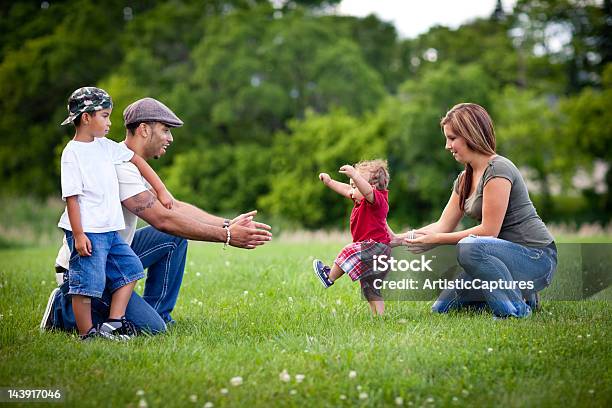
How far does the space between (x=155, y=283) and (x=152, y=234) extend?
1.46ft

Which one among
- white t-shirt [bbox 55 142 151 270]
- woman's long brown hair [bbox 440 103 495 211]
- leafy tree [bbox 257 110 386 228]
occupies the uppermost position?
woman's long brown hair [bbox 440 103 495 211]

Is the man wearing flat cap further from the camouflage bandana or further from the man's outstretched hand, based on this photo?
the camouflage bandana

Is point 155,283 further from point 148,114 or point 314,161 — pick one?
point 314,161

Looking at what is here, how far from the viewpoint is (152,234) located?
6.12m

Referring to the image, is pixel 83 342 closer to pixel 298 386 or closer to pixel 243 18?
pixel 298 386

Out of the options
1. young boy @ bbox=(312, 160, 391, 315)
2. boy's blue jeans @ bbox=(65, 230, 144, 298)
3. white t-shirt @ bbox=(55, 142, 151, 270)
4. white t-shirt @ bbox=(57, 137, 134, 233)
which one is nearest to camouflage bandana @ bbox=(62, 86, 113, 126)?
white t-shirt @ bbox=(57, 137, 134, 233)

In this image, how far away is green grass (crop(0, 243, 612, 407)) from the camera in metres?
4.23

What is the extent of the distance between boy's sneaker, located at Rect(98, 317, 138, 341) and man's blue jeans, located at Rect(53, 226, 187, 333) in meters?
0.18

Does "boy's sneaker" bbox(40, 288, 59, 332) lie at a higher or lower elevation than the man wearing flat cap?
lower

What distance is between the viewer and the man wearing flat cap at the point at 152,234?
5.62m

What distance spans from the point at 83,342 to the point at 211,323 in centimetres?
117

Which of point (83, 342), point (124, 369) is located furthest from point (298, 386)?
point (83, 342)

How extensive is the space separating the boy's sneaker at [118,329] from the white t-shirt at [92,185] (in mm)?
735

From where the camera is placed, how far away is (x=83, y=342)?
207 inches
